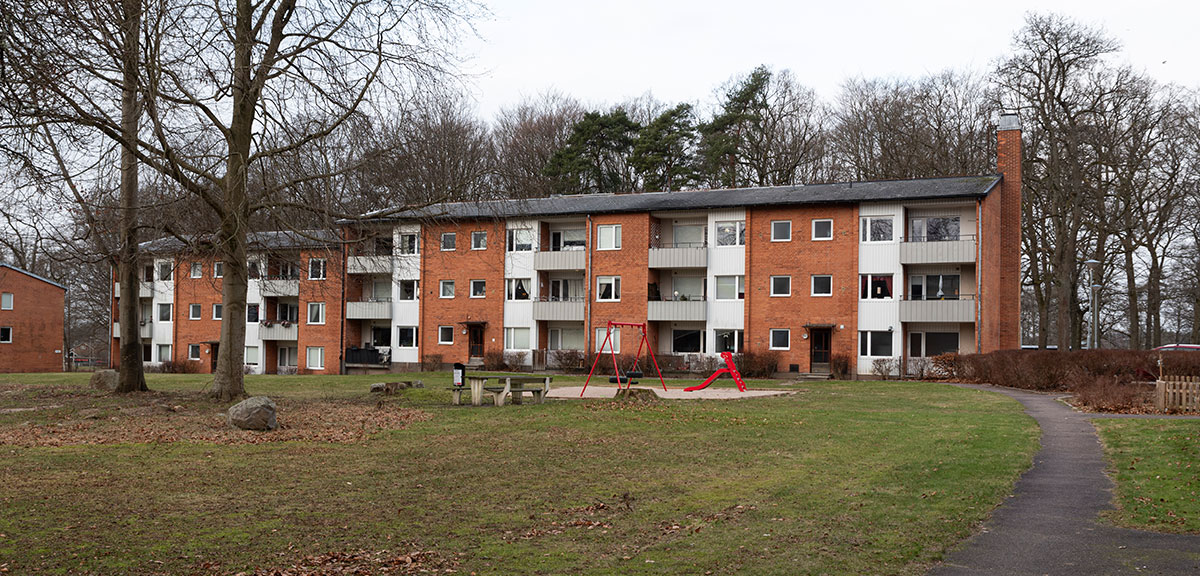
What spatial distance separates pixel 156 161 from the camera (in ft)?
61.9

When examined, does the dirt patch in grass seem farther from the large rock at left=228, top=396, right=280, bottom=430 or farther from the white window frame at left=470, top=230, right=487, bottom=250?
the white window frame at left=470, top=230, right=487, bottom=250

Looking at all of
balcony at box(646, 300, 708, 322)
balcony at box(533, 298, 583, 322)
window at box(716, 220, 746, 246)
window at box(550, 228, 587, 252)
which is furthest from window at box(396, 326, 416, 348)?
window at box(716, 220, 746, 246)

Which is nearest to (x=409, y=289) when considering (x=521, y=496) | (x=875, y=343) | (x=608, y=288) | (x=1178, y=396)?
(x=608, y=288)

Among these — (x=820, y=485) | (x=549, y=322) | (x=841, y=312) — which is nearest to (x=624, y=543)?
(x=820, y=485)

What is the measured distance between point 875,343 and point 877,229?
5.42 m

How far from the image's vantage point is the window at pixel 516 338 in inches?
2096

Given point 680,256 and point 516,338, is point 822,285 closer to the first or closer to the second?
point 680,256

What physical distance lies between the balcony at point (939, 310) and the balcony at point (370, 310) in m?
28.7

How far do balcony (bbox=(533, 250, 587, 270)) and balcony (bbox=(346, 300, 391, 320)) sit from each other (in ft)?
32.0

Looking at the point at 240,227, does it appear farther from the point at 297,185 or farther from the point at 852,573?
the point at 852,573

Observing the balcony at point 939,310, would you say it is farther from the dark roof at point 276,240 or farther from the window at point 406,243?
the dark roof at point 276,240

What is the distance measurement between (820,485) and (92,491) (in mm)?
8416

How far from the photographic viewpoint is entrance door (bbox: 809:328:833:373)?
46.8 meters

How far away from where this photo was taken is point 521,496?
11.0 metres
